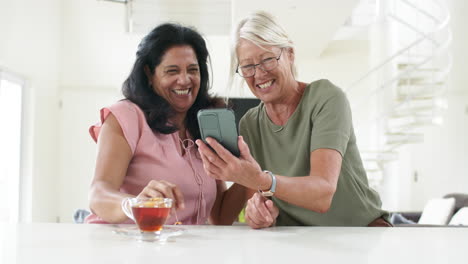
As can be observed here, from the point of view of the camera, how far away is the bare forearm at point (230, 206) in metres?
1.85

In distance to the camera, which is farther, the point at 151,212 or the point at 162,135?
the point at 162,135

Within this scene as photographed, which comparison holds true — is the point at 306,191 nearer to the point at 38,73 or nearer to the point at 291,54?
the point at 291,54

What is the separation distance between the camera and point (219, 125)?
48.6 inches

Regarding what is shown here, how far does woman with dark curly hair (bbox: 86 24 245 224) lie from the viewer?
159cm

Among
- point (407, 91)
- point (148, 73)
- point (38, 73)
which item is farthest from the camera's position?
point (407, 91)

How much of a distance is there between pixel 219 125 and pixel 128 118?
0.54 meters

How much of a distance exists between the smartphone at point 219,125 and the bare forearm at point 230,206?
23.5 inches

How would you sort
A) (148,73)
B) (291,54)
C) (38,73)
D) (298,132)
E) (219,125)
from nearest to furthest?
1. (219,125)
2. (298,132)
3. (291,54)
4. (148,73)
5. (38,73)

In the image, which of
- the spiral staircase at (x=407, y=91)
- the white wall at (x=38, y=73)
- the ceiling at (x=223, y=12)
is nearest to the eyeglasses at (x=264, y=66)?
the ceiling at (x=223, y=12)

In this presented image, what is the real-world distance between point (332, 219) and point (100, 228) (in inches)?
29.5

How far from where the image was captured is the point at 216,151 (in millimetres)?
1266

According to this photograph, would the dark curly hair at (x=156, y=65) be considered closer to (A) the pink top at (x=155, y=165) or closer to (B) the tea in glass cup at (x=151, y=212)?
→ (A) the pink top at (x=155, y=165)

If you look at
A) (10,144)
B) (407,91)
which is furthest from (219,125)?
(407,91)

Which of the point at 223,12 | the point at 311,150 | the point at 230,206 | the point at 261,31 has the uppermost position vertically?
the point at 223,12
